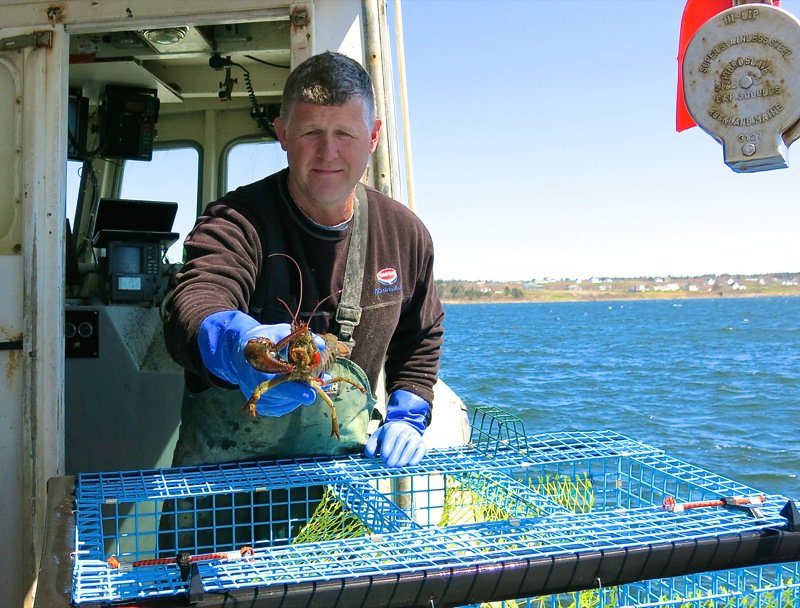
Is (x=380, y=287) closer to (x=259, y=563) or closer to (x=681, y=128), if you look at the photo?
(x=681, y=128)

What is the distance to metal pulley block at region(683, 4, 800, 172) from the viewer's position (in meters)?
2.35

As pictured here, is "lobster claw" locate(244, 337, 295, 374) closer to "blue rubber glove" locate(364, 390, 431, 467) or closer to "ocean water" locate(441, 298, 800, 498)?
"blue rubber glove" locate(364, 390, 431, 467)

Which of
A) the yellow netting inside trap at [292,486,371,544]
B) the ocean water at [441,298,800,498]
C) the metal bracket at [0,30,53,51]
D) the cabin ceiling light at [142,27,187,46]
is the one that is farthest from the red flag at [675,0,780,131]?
the ocean water at [441,298,800,498]

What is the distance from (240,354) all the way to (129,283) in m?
3.13

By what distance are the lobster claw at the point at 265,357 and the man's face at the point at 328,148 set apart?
31.8 inches

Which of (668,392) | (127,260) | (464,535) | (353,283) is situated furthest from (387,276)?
(668,392)

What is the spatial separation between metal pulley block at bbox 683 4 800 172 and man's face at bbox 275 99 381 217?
3.31 feet

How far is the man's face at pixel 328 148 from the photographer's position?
288cm

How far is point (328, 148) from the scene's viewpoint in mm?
2869

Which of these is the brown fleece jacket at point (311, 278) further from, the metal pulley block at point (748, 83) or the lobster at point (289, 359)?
the metal pulley block at point (748, 83)

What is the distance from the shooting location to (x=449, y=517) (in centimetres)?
291

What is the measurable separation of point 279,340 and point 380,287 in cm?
87

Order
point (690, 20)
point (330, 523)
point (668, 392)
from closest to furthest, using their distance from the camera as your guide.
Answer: point (330, 523) < point (690, 20) < point (668, 392)

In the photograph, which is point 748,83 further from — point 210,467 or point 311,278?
point 210,467
